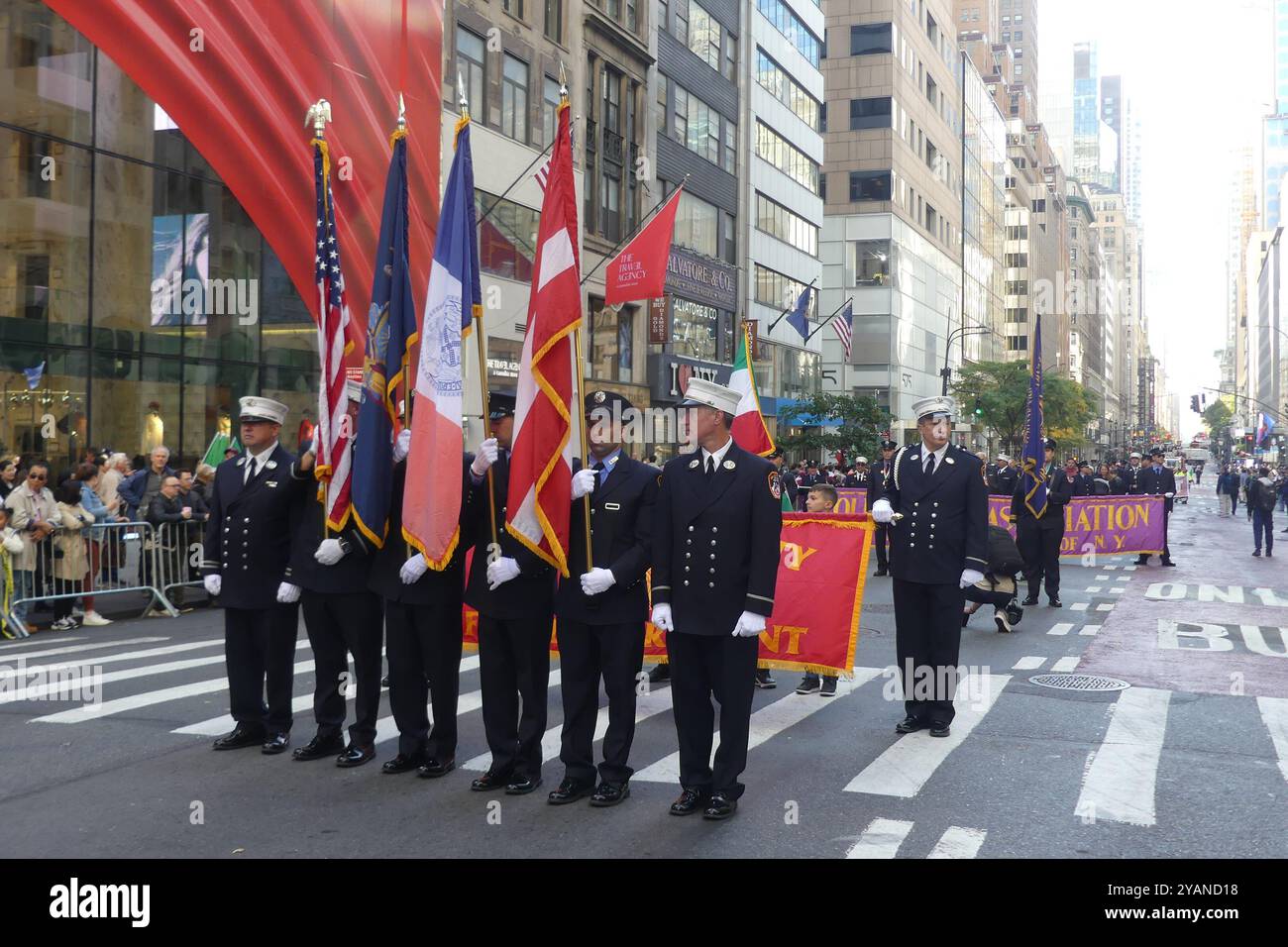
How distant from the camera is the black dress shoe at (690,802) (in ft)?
20.5

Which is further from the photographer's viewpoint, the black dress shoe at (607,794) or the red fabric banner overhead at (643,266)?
the red fabric banner overhead at (643,266)

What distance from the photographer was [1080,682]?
10391 millimetres

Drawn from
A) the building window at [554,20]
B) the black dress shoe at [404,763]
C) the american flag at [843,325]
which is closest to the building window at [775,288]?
the american flag at [843,325]

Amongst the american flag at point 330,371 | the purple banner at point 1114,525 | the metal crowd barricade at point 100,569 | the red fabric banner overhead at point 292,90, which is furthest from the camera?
the purple banner at point 1114,525

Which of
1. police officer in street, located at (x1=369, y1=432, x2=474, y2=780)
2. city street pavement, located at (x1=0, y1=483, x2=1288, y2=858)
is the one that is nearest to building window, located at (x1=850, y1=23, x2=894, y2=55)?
city street pavement, located at (x1=0, y1=483, x2=1288, y2=858)

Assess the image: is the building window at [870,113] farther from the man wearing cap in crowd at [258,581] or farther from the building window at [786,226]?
the man wearing cap in crowd at [258,581]

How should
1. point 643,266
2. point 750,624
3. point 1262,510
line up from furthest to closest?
1. point 643,266
2. point 1262,510
3. point 750,624

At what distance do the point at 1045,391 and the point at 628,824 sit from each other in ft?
229

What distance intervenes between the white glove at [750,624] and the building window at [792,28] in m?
47.5

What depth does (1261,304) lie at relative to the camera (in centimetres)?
18550

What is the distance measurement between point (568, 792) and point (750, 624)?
1403mm

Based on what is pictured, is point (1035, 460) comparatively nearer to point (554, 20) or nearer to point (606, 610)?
point (606, 610)

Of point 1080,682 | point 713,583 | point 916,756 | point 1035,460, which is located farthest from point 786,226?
point 713,583

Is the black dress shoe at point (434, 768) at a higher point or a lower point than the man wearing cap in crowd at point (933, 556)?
lower
